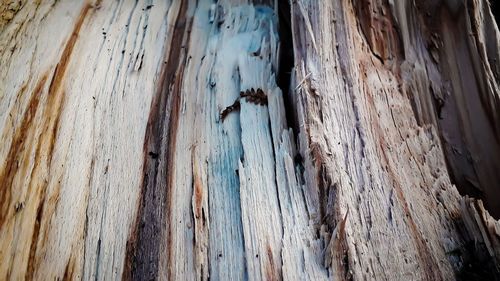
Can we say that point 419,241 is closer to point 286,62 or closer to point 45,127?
point 286,62

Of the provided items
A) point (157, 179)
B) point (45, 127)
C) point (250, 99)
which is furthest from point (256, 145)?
point (45, 127)

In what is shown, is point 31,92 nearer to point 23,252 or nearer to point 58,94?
point 58,94

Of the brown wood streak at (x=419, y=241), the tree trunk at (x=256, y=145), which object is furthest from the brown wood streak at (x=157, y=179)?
the brown wood streak at (x=419, y=241)

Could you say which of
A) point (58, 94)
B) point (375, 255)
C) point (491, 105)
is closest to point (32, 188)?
point (58, 94)

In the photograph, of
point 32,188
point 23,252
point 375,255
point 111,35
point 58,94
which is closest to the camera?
point 375,255

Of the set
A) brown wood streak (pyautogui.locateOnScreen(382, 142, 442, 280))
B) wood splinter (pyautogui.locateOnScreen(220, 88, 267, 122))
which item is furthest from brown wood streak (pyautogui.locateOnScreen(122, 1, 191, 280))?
brown wood streak (pyautogui.locateOnScreen(382, 142, 442, 280))

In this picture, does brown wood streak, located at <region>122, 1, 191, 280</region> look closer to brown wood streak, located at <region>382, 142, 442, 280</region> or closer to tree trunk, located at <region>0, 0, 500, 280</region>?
tree trunk, located at <region>0, 0, 500, 280</region>

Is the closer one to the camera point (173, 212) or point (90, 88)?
point (173, 212)
